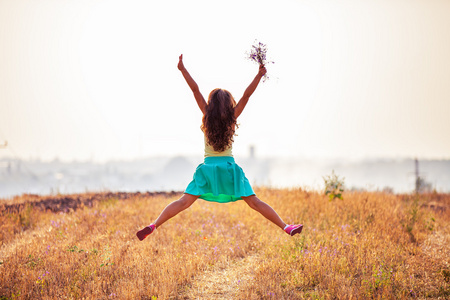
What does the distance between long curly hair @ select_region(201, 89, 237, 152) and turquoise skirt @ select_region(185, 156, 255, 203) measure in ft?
0.72

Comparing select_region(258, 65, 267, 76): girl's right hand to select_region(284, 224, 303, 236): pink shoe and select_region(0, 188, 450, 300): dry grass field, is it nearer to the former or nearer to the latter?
select_region(284, 224, 303, 236): pink shoe

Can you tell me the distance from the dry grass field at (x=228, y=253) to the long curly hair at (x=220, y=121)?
6.97 ft

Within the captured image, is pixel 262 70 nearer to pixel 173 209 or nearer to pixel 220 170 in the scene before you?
pixel 220 170

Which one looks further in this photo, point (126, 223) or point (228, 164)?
point (126, 223)

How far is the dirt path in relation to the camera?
17.6 ft

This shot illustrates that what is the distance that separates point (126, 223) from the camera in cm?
878

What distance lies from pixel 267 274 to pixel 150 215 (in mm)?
4403

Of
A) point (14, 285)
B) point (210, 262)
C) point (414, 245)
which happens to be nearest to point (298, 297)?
point (210, 262)

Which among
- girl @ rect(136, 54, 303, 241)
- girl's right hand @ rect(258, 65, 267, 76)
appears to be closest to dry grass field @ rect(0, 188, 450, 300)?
girl @ rect(136, 54, 303, 241)

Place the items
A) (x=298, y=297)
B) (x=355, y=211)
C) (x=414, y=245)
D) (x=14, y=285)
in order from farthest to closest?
(x=355, y=211)
(x=414, y=245)
(x=14, y=285)
(x=298, y=297)

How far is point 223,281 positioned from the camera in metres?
5.84

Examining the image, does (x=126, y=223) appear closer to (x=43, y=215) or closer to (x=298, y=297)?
(x=43, y=215)

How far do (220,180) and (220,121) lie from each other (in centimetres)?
84

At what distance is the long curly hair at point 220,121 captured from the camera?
527 centimetres
